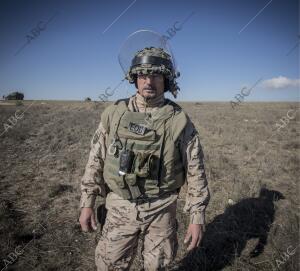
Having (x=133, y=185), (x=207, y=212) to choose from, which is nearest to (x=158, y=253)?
(x=133, y=185)

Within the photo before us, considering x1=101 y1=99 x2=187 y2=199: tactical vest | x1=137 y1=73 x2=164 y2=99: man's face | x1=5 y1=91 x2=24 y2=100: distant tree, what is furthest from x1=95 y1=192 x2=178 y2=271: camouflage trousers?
x1=5 y1=91 x2=24 y2=100: distant tree

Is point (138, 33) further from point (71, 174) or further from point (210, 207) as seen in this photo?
point (71, 174)

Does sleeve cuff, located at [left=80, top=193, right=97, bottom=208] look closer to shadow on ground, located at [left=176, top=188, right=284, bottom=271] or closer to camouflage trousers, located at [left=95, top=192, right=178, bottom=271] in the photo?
camouflage trousers, located at [left=95, top=192, right=178, bottom=271]

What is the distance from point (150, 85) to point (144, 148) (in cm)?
56

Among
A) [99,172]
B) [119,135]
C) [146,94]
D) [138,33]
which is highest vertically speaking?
[138,33]

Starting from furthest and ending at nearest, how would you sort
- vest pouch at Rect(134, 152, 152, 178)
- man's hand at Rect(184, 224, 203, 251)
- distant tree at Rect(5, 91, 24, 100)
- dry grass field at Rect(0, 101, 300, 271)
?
1. distant tree at Rect(5, 91, 24, 100)
2. dry grass field at Rect(0, 101, 300, 271)
3. man's hand at Rect(184, 224, 203, 251)
4. vest pouch at Rect(134, 152, 152, 178)

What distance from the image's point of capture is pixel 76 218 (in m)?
4.41

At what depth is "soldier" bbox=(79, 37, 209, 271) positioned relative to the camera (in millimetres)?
2240

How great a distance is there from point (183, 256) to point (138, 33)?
113 inches

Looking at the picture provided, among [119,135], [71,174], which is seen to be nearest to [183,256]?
[119,135]

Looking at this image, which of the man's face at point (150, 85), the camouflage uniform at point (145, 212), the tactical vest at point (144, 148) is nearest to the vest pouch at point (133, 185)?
the tactical vest at point (144, 148)

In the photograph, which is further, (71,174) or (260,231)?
(71,174)

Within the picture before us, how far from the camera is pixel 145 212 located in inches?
91.2

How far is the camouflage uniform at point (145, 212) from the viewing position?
2.32 m
